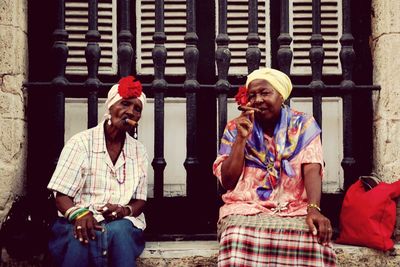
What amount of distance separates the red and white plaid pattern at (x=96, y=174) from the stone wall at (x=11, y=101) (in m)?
0.46

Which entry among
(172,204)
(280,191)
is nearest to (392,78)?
(280,191)

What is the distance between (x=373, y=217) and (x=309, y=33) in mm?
1704

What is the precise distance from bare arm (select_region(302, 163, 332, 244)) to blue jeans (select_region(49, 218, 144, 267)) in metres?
0.98

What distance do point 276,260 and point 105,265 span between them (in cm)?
91

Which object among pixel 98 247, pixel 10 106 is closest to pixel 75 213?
pixel 98 247

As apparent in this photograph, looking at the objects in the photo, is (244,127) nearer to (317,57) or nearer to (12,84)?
(317,57)

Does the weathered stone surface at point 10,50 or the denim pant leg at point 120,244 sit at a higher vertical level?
the weathered stone surface at point 10,50

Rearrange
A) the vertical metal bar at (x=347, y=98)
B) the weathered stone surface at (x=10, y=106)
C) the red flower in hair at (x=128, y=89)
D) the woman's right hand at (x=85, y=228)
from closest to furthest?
the woman's right hand at (x=85, y=228) → the red flower in hair at (x=128, y=89) → the weathered stone surface at (x=10, y=106) → the vertical metal bar at (x=347, y=98)

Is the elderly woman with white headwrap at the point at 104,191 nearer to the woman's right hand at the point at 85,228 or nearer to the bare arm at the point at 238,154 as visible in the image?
the woman's right hand at the point at 85,228

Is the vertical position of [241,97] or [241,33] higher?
[241,33]

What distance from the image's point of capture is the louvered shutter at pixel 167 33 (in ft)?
15.3

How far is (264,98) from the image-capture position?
3598 millimetres

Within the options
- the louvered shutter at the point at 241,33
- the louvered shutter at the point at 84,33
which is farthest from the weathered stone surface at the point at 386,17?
the louvered shutter at the point at 84,33

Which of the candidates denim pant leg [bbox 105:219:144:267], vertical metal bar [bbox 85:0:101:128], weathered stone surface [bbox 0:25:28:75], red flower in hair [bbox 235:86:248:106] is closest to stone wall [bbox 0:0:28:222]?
weathered stone surface [bbox 0:25:28:75]
